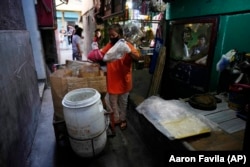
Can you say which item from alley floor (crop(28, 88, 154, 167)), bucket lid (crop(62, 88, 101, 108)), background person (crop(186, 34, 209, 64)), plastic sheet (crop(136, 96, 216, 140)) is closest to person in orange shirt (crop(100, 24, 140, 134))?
alley floor (crop(28, 88, 154, 167))

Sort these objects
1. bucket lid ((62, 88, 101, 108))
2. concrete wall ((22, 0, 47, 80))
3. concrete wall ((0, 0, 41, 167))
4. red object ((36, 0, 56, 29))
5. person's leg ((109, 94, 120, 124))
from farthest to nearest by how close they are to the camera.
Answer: red object ((36, 0, 56, 29)), concrete wall ((22, 0, 47, 80)), person's leg ((109, 94, 120, 124)), bucket lid ((62, 88, 101, 108)), concrete wall ((0, 0, 41, 167))

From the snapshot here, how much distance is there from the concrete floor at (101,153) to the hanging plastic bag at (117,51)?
139 cm

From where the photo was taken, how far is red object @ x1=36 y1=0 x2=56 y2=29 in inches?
204

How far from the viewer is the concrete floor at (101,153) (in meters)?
2.46

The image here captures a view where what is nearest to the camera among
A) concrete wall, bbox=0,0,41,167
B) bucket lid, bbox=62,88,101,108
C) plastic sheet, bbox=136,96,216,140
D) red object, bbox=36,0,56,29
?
plastic sheet, bbox=136,96,216,140

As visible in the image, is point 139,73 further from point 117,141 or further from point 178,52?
point 117,141

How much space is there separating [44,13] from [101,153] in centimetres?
464

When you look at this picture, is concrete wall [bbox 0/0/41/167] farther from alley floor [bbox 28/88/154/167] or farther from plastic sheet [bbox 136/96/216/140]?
plastic sheet [bbox 136/96/216/140]

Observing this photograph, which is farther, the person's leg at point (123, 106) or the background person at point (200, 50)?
the person's leg at point (123, 106)

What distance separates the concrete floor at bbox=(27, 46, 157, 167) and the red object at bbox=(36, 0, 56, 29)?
3.61 meters

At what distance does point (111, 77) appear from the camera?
301cm

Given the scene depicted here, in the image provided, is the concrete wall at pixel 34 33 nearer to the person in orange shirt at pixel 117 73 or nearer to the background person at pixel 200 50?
the person in orange shirt at pixel 117 73

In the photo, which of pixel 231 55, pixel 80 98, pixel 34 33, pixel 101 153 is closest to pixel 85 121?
pixel 80 98

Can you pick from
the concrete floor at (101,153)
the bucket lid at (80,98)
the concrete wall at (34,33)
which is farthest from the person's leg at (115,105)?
the concrete wall at (34,33)
